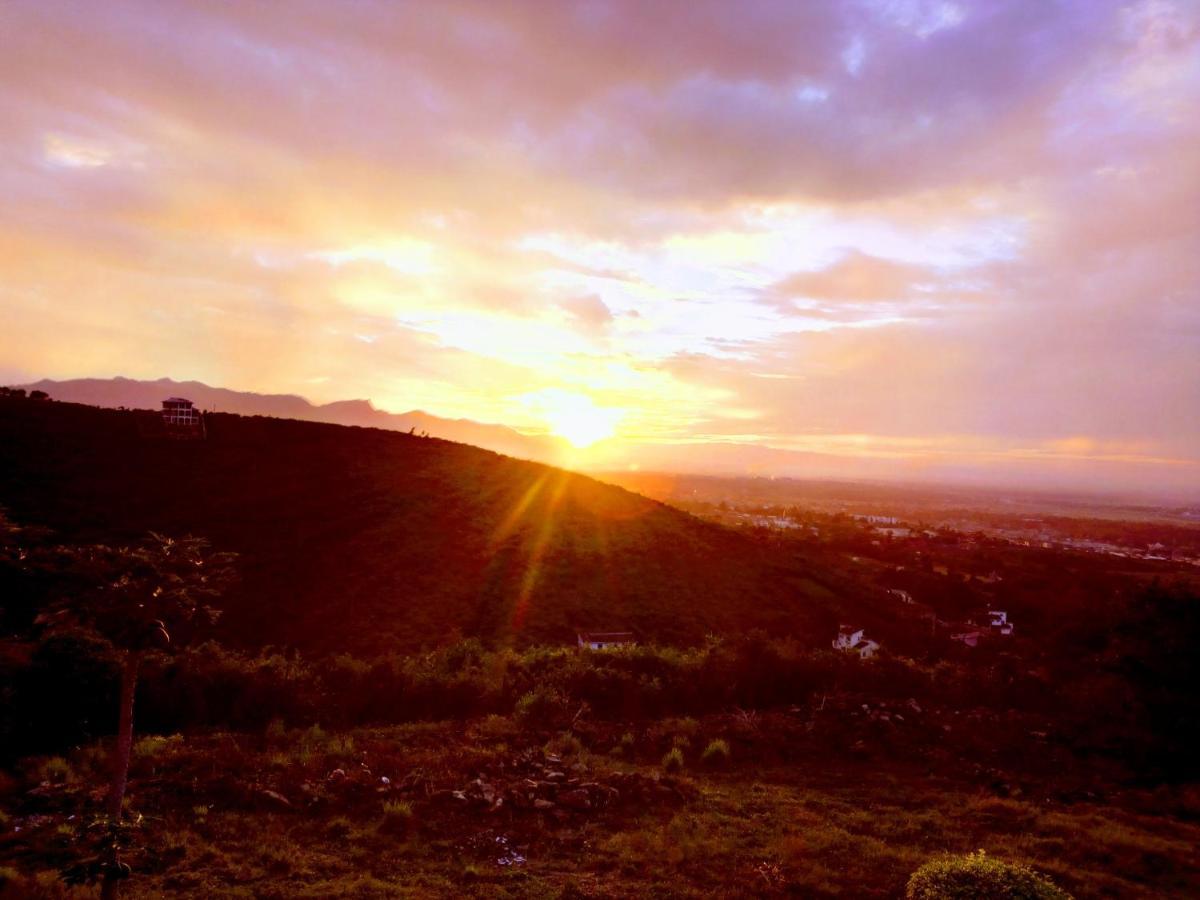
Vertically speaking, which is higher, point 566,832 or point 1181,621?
point 1181,621

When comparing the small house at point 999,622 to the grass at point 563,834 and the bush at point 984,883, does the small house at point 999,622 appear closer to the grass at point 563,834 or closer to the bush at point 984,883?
the grass at point 563,834

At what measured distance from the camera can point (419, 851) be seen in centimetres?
967

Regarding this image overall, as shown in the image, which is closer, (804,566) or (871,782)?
(871,782)

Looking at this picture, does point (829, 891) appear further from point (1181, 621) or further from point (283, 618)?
point (283, 618)

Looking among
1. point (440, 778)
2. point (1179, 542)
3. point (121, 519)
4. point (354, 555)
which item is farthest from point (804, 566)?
point (1179, 542)

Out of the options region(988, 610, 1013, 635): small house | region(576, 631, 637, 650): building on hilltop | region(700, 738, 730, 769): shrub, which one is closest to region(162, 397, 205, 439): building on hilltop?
region(576, 631, 637, 650): building on hilltop

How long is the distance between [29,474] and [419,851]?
42849 mm

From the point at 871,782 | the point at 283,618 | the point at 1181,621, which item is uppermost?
the point at 1181,621

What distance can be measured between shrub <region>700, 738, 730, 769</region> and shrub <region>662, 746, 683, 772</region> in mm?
634

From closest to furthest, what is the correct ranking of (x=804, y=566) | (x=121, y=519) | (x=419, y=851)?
(x=419, y=851)
(x=121, y=519)
(x=804, y=566)

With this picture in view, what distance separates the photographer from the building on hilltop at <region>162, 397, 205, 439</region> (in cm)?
4684

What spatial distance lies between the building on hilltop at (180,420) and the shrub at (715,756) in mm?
47306

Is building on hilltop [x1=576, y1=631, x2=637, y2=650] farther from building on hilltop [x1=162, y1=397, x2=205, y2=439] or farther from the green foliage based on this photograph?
building on hilltop [x1=162, y1=397, x2=205, y2=439]

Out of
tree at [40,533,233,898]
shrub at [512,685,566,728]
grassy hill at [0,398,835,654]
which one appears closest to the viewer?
tree at [40,533,233,898]
